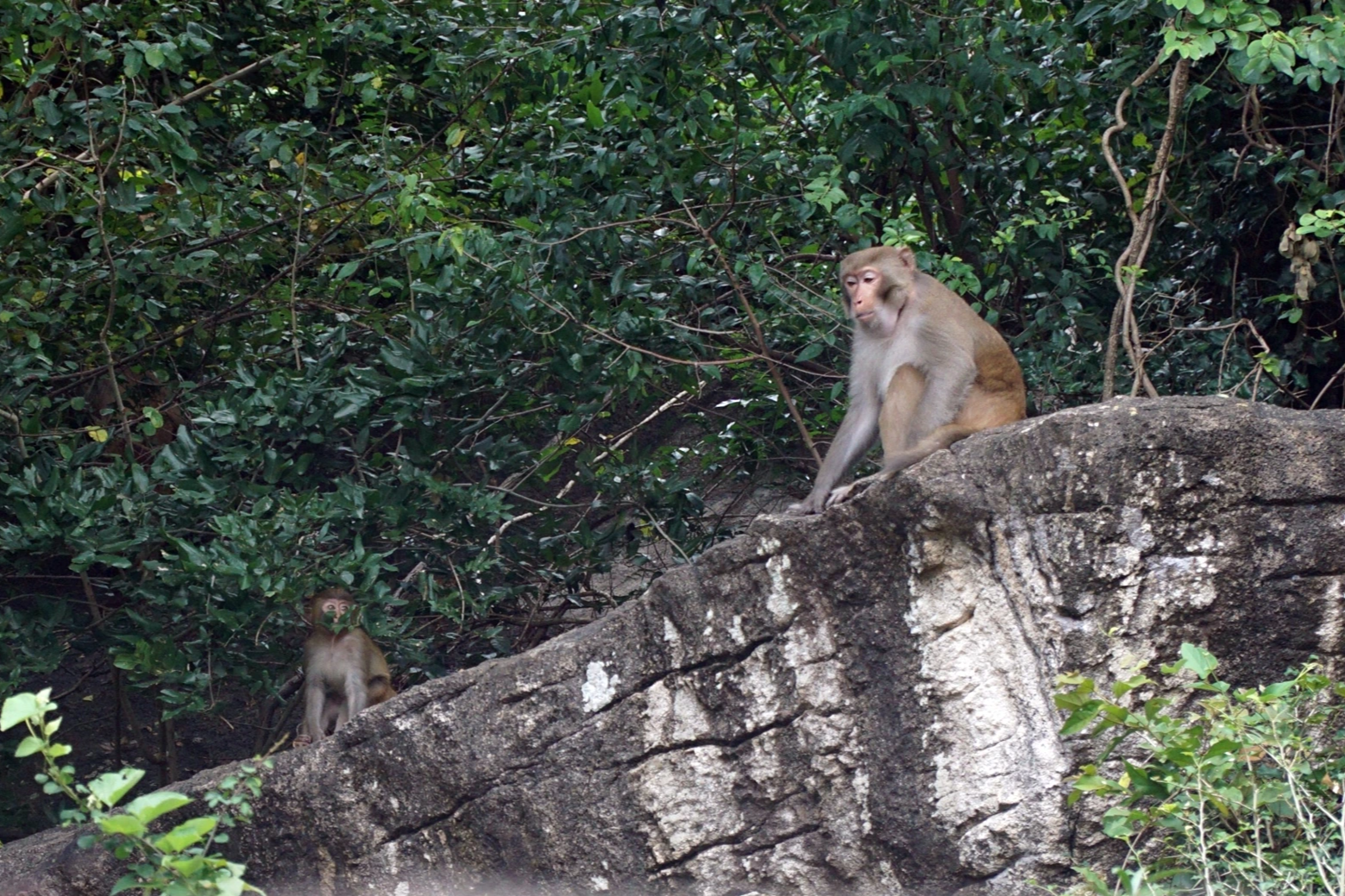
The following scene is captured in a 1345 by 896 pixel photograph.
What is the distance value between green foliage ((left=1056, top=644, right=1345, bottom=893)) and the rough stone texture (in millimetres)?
334

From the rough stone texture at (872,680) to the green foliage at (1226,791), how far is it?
Result: 334 mm

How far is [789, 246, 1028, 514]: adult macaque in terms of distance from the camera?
4508mm

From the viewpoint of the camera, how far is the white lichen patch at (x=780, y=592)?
382cm

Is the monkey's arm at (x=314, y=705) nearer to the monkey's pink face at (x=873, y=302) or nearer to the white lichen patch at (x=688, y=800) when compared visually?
the white lichen patch at (x=688, y=800)

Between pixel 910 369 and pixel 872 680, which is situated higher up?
pixel 910 369

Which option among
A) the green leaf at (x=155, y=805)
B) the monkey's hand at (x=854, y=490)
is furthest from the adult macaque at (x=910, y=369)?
the green leaf at (x=155, y=805)

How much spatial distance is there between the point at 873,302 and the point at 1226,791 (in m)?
2.25

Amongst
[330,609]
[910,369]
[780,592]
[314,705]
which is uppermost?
[910,369]

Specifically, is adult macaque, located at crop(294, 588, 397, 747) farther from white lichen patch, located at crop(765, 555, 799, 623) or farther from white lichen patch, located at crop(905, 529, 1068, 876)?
white lichen patch, located at crop(905, 529, 1068, 876)

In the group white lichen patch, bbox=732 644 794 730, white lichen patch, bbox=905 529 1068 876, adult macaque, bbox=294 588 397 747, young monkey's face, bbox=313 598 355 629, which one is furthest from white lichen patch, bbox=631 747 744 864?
adult macaque, bbox=294 588 397 747

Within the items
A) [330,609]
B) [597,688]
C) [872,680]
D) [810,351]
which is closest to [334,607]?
[330,609]

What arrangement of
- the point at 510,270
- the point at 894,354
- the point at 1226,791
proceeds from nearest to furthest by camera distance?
the point at 1226,791 → the point at 894,354 → the point at 510,270

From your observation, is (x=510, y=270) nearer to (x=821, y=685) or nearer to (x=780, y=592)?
(x=780, y=592)

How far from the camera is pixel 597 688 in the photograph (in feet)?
13.1
